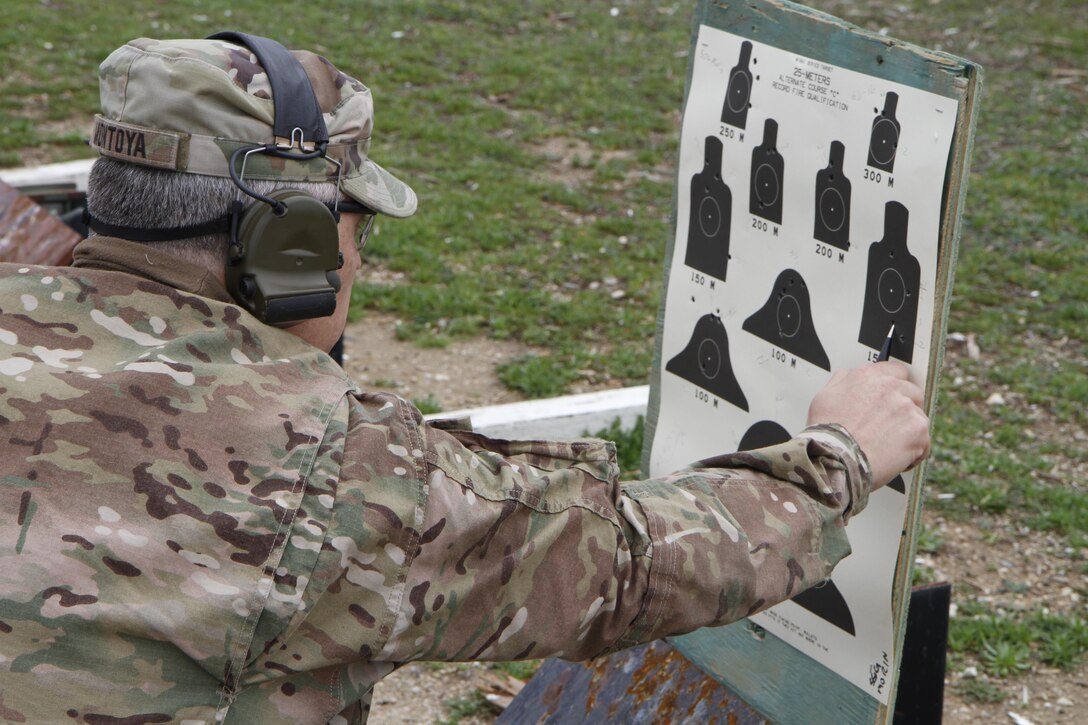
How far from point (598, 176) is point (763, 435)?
16.7 ft

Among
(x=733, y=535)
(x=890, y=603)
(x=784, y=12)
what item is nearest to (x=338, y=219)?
(x=733, y=535)

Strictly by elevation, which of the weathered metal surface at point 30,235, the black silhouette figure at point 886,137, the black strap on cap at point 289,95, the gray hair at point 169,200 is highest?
the black strap on cap at point 289,95

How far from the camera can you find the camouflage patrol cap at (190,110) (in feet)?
5.32

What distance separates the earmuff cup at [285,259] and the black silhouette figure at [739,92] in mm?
984

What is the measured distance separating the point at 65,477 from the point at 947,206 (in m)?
1.41

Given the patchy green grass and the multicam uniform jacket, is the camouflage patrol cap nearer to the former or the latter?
the multicam uniform jacket

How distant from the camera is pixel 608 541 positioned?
1.66m

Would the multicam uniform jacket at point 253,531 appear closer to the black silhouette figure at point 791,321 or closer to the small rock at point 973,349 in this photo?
the black silhouette figure at point 791,321

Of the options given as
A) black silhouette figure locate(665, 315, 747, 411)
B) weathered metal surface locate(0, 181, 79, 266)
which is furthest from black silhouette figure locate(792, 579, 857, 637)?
weathered metal surface locate(0, 181, 79, 266)

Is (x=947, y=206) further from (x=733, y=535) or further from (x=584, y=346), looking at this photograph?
(x=584, y=346)

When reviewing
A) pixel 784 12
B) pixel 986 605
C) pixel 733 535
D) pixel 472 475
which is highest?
pixel 784 12

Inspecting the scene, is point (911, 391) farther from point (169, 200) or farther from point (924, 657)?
point (169, 200)

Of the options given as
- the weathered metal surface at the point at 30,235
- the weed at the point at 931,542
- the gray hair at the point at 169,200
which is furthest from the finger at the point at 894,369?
the weathered metal surface at the point at 30,235

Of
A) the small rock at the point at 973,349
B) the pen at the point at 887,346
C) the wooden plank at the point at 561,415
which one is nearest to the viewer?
the pen at the point at 887,346
